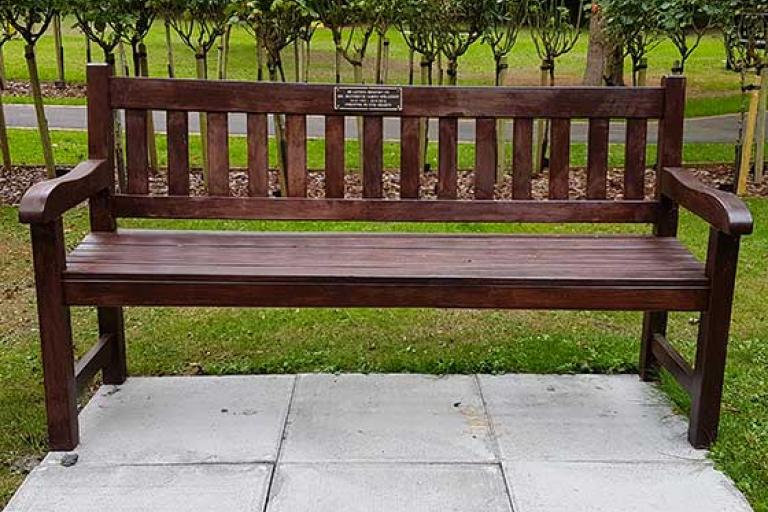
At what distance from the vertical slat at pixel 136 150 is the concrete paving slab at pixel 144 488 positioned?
46.8 inches

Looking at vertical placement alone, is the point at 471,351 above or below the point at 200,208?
below

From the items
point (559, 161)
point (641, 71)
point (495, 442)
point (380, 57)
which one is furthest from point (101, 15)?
point (495, 442)

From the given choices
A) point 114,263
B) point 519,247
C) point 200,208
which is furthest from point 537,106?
point 114,263

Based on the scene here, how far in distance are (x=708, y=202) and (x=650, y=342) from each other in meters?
0.85

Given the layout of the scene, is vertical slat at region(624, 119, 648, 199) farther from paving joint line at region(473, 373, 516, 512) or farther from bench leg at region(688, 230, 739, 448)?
paving joint line at region(473, 373, 516, 512)

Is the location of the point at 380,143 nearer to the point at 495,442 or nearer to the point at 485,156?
the point at 485,156

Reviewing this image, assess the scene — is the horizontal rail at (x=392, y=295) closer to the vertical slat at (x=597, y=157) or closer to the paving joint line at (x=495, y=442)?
the paving joint line at (x=495, y=442)

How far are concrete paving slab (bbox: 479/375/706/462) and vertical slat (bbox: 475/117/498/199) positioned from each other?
80cm

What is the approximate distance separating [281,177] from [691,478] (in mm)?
4347

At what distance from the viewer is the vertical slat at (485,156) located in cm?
375

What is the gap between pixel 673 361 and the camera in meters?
3.46

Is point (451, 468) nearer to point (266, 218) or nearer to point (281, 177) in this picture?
point (266, 218)

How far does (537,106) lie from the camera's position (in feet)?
12.0

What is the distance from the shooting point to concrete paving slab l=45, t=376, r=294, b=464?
3107 mm
